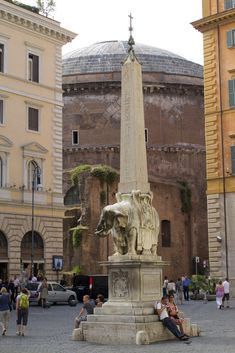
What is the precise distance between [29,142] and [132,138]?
17.1 m

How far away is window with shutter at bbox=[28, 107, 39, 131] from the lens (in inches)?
1219

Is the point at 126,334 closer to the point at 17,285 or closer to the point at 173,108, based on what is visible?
the point at 17,285

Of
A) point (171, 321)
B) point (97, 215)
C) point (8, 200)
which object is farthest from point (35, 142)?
point (171, 321)

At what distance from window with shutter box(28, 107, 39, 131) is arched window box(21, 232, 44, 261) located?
481 centimetres

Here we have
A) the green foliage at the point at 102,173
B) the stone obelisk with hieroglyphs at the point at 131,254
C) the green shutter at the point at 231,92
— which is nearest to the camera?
the stone obelisk with hieroglyphs at the point at 131,254

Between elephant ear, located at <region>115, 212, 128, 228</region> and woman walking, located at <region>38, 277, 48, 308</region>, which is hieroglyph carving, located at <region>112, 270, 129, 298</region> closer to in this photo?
elephant ear, located at <region>115, 212, 128, 228</region>

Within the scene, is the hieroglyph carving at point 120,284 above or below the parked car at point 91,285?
above

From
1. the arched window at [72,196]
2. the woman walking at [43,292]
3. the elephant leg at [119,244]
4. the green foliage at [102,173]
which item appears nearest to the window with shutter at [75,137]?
the arched window at [72,196]

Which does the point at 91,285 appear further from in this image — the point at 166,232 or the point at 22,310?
the point at 166,232

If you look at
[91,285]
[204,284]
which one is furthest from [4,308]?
[204,284]

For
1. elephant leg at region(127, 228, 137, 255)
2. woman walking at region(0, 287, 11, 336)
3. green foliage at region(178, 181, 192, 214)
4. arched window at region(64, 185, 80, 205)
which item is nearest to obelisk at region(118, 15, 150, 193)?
elephant leg at region(127, 228, 137, 255)

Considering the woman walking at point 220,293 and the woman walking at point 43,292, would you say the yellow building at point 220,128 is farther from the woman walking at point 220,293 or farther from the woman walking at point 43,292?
the woman walking at point 43,292

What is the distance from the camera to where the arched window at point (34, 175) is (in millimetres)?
30281

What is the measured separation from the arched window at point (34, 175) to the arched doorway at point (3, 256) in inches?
107
